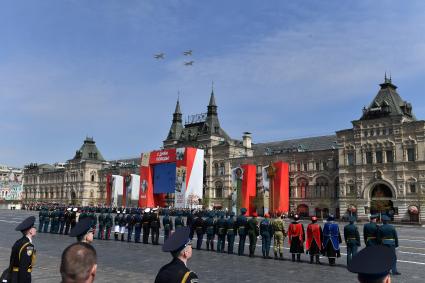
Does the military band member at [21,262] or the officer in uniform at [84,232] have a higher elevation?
the officer in uniform at [84,232]

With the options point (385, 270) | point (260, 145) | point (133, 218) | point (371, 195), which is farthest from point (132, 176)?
point (385, 270)

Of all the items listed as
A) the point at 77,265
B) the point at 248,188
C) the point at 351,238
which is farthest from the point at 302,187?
the point at 77,265

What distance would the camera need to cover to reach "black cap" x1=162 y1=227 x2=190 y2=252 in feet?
A: 14.5

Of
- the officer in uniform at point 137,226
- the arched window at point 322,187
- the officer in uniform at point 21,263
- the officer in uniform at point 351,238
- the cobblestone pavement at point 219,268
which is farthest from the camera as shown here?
the arched window at point 322,187

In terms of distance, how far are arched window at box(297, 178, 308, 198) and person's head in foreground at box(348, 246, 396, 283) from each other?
58862mm

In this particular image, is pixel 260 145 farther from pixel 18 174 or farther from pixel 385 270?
pixel 18 174

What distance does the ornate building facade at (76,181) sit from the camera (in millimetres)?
97562

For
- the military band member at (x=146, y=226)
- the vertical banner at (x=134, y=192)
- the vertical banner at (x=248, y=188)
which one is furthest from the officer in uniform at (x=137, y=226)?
the vertical banner at (x=134, y=192)

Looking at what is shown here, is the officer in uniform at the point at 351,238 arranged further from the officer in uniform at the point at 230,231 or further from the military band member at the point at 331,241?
the officer in uniform at the point at 230,231

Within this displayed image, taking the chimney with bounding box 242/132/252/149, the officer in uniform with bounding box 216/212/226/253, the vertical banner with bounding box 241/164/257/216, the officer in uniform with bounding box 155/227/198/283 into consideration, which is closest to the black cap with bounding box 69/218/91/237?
the officer in uniform with bounding box 155/227/198/283

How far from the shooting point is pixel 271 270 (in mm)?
12805

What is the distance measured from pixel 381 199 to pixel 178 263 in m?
50.8

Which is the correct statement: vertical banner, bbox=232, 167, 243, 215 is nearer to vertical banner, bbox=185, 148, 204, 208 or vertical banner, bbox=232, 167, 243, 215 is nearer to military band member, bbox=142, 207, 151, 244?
vertical banner, bbox=185, 148, 204, 208

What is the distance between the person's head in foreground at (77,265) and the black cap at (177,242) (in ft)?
4.32
